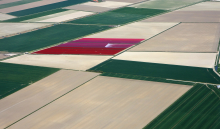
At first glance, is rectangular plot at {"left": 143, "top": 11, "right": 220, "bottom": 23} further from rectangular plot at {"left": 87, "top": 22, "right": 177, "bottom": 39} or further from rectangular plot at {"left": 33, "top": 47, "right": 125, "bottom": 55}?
rectangular plot at {"left": 33, "top": 47, "right": 125, "bottom": 55}

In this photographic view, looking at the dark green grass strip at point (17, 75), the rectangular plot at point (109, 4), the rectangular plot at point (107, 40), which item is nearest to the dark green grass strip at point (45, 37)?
the rectangular plot at point (107, 40)

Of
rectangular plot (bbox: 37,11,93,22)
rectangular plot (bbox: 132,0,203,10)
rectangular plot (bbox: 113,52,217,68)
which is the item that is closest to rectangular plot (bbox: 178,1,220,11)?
rectangular plot (bbox: 132,0,203,10)

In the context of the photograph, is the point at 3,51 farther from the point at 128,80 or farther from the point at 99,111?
the point at 99,111

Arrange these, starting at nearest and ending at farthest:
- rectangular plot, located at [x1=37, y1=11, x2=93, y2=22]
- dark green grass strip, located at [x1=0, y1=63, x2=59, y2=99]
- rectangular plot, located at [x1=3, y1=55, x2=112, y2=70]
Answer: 1. dark green grass strip, located at [x1=0, y1=63, x2=59, y2=99]
2. rectangular plot, located at [x1=3, y1=55, x2=112, y2=70]
3. rectangular plot, located at [x1=37, y1=11, x2=93, y2=22]

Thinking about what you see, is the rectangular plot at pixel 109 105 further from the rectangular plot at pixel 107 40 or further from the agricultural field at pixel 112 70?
the rectangular plot at pixel 107 40

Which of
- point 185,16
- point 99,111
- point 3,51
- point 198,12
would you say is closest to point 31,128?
point 99,111
